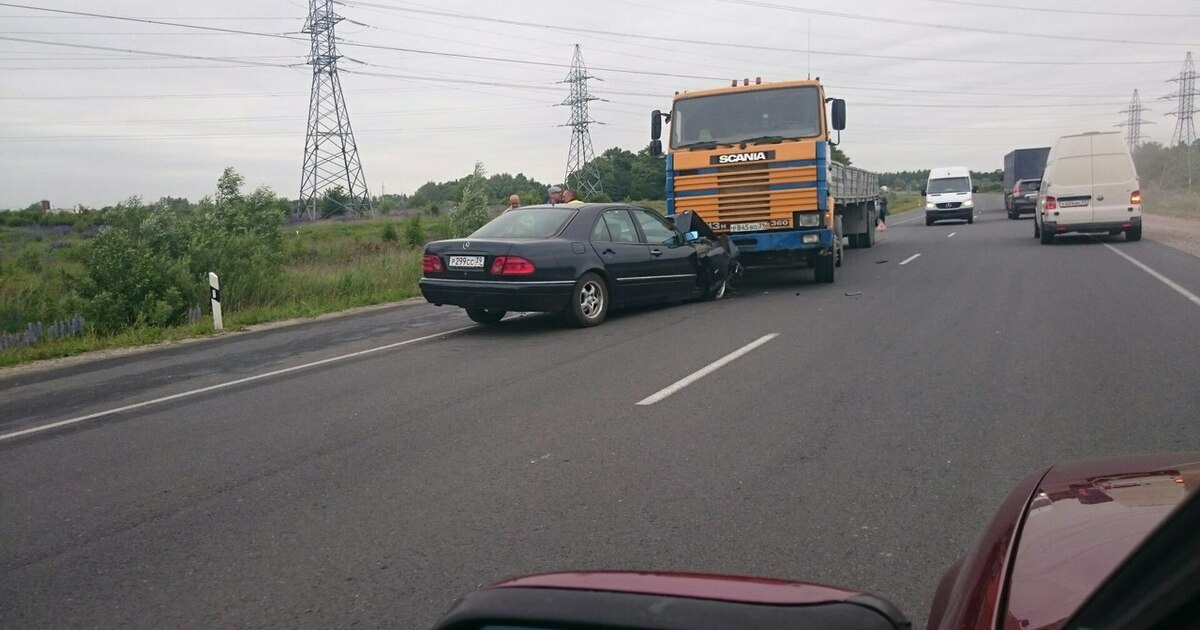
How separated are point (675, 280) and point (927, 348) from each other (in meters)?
4.67

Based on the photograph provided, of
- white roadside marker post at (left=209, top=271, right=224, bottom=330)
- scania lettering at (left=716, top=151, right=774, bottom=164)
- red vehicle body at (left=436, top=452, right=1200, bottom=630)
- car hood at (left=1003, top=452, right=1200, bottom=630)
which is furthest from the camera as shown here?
scania lettering at (left=716, top=151, right=774, bottom=164)

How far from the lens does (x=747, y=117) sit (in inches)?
613

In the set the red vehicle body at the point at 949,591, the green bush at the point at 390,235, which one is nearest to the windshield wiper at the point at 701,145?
the red vehicle body at the point at 949,591

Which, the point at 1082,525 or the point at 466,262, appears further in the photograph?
the point at 466,262

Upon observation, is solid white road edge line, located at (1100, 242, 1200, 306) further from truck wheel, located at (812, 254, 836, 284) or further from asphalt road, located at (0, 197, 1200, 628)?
truck wheel, located at (812, 254, 836, 284)

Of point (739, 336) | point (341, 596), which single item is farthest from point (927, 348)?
point (341, 596)

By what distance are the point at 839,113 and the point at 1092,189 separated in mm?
10178

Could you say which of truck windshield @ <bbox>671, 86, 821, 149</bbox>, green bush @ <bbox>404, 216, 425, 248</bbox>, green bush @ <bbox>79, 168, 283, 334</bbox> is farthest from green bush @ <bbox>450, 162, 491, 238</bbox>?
truck windshield @ <bbox>671, 86, 821, 149</bbox>

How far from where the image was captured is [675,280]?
13.4m

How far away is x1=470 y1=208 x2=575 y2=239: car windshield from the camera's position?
12070 mm

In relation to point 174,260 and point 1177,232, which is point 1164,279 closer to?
point 1177,232

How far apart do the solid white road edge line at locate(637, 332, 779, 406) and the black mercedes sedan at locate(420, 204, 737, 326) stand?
254 cm

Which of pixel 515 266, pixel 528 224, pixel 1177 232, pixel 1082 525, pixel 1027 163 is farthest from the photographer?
pixel 1027 163

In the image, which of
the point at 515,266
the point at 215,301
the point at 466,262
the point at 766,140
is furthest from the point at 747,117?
the point at 215,301
